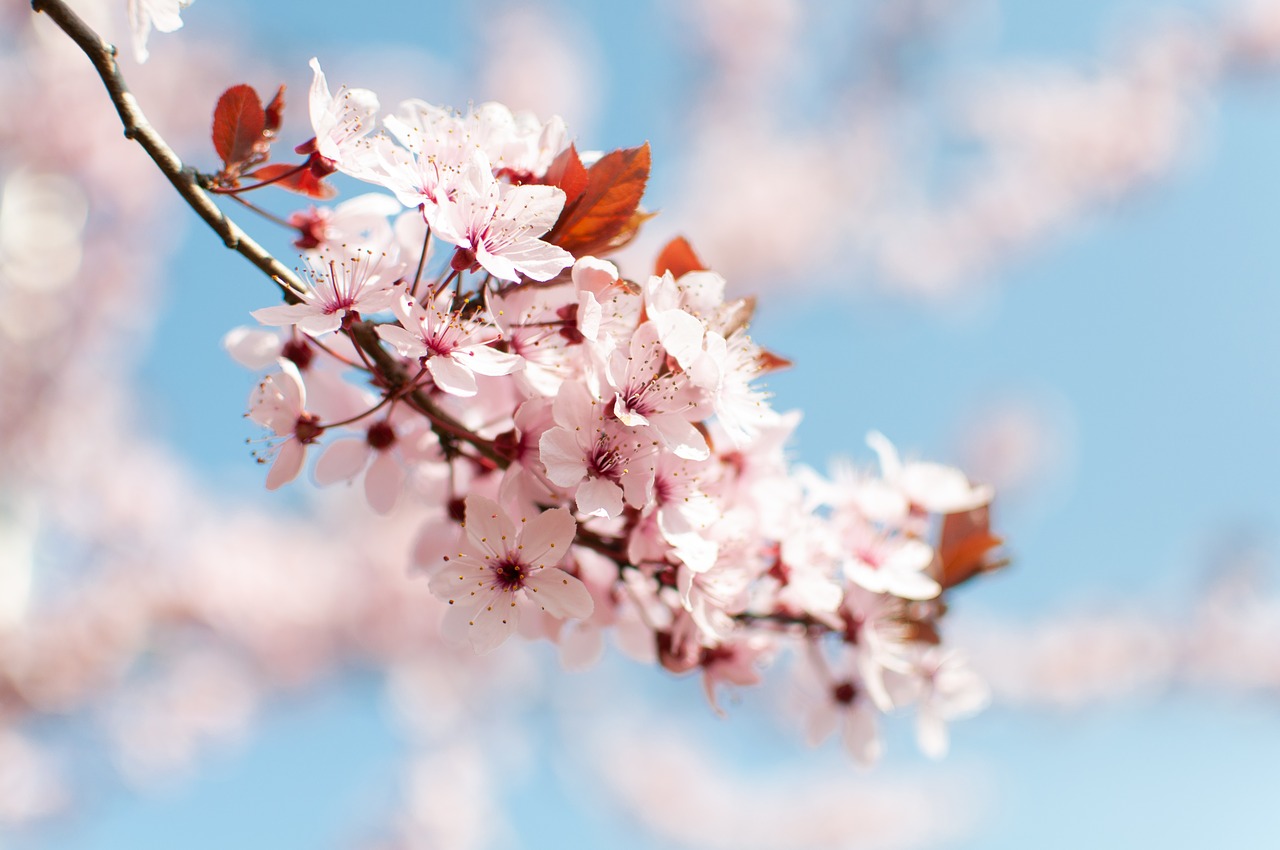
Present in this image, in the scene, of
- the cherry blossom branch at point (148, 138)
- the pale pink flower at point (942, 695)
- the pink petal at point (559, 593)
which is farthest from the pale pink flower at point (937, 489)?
the cherry blossom branch at point (148, 138)

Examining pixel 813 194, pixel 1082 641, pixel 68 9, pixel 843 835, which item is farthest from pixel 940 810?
pixel 68 9

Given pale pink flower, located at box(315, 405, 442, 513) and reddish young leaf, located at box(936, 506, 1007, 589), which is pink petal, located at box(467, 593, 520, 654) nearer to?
pale pink flower, located at box(315, 405, 442, 513)

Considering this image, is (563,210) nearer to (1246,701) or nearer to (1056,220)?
(1056,220)

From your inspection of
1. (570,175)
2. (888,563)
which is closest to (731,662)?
A: (888,563)

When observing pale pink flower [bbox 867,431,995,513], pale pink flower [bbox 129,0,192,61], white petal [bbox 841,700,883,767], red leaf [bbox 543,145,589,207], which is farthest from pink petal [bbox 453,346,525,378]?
white petal [bbox 841,700,883,767]

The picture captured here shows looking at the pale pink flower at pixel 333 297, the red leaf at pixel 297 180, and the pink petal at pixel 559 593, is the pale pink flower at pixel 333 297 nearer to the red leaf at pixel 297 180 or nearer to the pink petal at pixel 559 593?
the red leaf at pixel 297 180

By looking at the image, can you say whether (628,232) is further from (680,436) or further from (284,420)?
(284,420)
